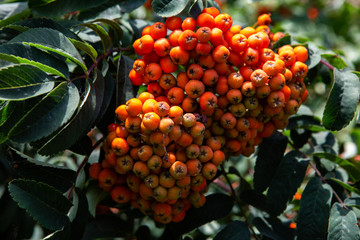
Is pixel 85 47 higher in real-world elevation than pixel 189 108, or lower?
higher

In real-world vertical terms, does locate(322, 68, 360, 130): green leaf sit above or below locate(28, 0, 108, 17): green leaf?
below

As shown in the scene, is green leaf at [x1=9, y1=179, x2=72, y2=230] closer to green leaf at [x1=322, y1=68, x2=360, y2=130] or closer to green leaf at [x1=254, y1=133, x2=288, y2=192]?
green leaf at [x1=254, y1=133, x2=288, y2=192]

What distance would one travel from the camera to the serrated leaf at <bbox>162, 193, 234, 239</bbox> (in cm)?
165

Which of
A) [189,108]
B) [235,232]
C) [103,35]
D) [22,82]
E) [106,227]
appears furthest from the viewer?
[106,227]

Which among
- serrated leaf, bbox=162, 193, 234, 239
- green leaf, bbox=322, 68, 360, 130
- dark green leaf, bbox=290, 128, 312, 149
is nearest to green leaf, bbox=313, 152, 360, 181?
dark green leaf, bbox=290, 128, 312, 149

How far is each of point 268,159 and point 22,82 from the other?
112 centimetres

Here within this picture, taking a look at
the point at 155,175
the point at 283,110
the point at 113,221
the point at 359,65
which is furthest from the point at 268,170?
the point at 359,65

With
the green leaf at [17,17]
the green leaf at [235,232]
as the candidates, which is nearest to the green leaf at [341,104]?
the green leaf at [235,232]

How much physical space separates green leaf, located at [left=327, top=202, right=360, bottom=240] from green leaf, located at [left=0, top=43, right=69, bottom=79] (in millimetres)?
1234

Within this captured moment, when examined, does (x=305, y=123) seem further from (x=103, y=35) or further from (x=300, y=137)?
(x=103, y=35)

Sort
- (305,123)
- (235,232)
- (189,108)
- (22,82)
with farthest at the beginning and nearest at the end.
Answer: (305,123) < (235,232) < (189,108) < (22,82)

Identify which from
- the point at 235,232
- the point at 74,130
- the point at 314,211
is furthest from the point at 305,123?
the point at 74,130

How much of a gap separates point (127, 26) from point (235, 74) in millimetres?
885

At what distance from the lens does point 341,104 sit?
1574mm
